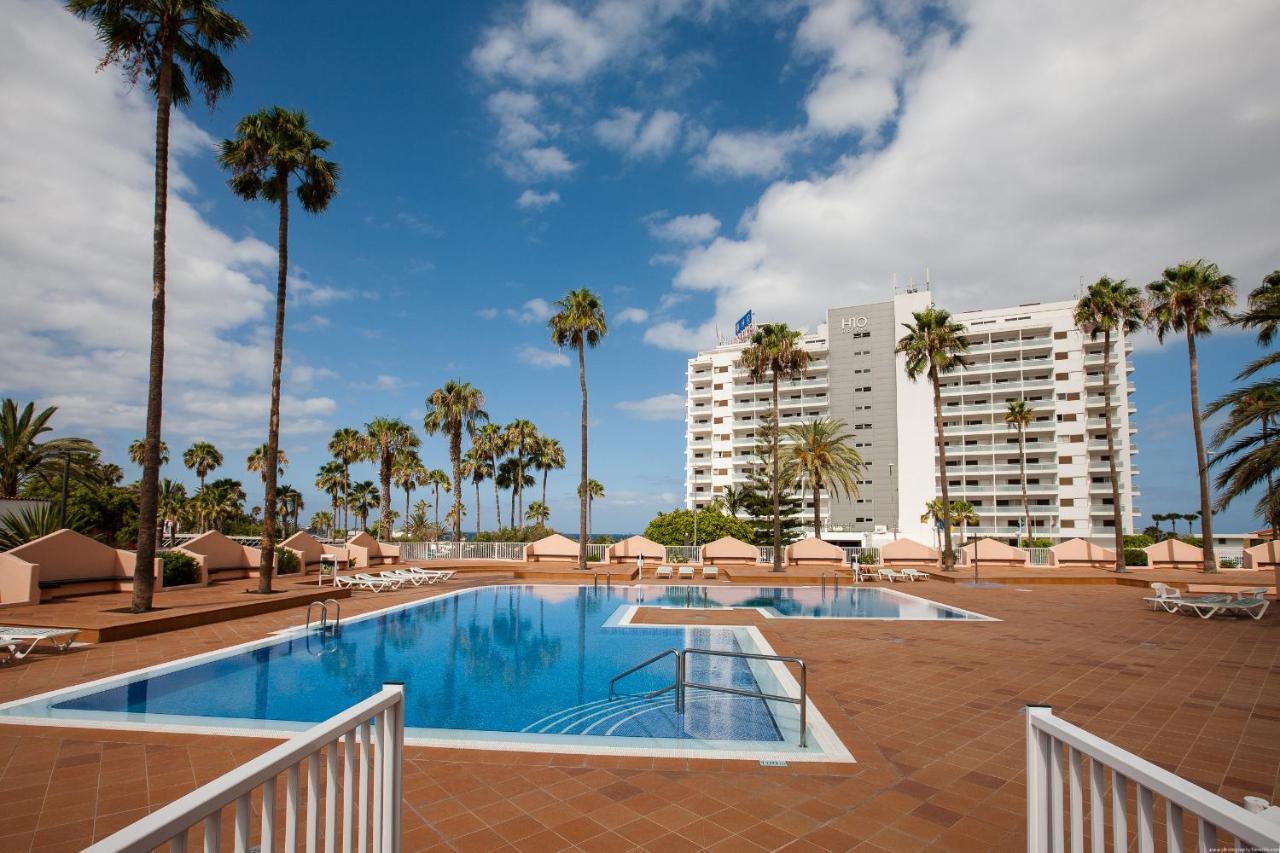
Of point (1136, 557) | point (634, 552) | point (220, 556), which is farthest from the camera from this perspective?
point (634, 552)

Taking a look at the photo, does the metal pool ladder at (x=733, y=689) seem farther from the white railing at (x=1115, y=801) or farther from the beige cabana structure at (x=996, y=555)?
the beige cabana structure at (x=996, y=555)

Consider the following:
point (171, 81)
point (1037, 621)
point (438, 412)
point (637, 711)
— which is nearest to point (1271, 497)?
point (1037, 621)

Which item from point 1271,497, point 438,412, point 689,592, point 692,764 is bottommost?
point 689,592

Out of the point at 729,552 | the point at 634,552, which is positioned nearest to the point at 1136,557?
the point at 729,552

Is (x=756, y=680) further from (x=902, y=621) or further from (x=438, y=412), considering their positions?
(x=438, y=412)

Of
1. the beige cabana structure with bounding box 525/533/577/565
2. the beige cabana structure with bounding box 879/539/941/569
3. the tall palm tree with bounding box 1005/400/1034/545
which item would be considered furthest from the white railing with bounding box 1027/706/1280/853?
the tall palm tree with bounding box 1005/400/1034/545

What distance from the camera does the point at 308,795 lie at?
2318mm

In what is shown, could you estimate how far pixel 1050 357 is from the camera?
201 feet

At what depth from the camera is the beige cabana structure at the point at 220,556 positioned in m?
19.3

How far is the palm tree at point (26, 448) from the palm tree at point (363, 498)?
30187 millimetres

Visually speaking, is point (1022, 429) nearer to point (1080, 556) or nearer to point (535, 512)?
point (1080, 556)

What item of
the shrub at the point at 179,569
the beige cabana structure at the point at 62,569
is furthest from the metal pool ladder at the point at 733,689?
the shrub at the point at 179,569

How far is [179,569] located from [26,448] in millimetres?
18179

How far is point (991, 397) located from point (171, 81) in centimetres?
6739
